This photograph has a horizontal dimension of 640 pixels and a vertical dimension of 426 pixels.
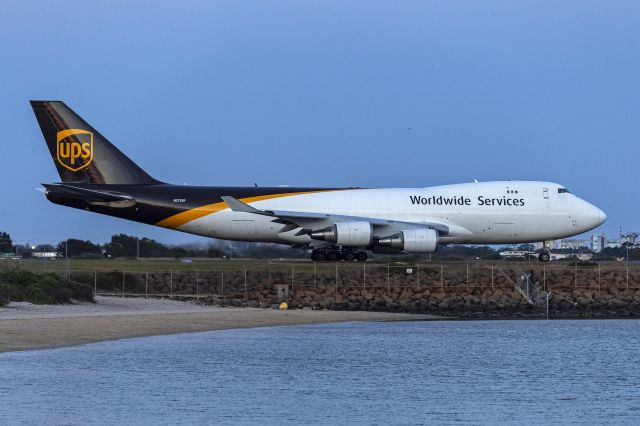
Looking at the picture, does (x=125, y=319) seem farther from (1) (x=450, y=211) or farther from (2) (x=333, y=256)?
(1) (x=450, y=211)

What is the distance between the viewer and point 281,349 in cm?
3209

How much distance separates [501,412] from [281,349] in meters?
10.3

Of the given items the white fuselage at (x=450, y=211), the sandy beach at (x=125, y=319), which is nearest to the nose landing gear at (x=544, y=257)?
the white fuselage at (x=450, y=211)

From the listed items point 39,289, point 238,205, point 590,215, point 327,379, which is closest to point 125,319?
point 39,289

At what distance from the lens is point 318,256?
5728cm

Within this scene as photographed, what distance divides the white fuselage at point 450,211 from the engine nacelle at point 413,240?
3.02 ft

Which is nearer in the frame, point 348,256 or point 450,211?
point 450,211

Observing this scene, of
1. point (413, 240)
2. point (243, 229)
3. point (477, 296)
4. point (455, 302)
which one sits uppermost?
point (243, 229)

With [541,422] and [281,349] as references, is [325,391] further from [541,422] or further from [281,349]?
[281,349]

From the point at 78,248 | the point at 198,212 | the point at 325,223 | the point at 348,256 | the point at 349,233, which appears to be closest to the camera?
the point at 349,233

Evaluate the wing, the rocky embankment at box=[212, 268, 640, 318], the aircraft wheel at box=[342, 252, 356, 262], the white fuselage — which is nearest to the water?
the rocky embankment at box=[212, 268, 640, 318]

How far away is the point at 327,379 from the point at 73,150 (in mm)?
31104

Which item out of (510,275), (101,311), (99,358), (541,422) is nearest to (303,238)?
(510,275)

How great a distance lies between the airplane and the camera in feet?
176
